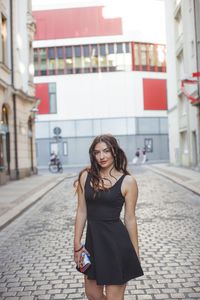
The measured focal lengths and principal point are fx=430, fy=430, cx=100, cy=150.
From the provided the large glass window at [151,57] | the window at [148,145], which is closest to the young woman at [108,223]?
the window at [148,145]

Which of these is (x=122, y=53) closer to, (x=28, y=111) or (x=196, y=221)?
(x=28, y=111)

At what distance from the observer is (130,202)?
286cm

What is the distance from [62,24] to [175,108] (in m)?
18.9

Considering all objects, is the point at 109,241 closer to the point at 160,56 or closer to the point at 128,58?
the point at 128,58

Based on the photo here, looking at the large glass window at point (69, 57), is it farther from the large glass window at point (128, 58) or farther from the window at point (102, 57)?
the large glass window at point (128, 58)

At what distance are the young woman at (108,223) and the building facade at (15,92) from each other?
660 inches

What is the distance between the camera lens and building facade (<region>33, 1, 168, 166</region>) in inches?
1756

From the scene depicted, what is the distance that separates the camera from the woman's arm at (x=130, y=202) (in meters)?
2.84

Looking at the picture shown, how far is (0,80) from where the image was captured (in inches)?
759

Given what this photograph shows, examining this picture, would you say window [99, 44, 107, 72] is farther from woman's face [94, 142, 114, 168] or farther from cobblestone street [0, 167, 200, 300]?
woman's face [94, 142, 114, 168]

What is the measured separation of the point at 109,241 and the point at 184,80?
69.3 ft

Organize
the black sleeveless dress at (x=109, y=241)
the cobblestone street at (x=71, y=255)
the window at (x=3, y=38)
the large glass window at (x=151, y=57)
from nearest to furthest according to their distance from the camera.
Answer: the black sleeveless dress at (x=109, y=241) < the cobblestone street at (x=71, y=255) < the window at (x=3, y=38) < the large glass window at (x=151, y=57)

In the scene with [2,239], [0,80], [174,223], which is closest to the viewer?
[2,239]

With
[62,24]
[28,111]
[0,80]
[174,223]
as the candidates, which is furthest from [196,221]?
[62,24]
